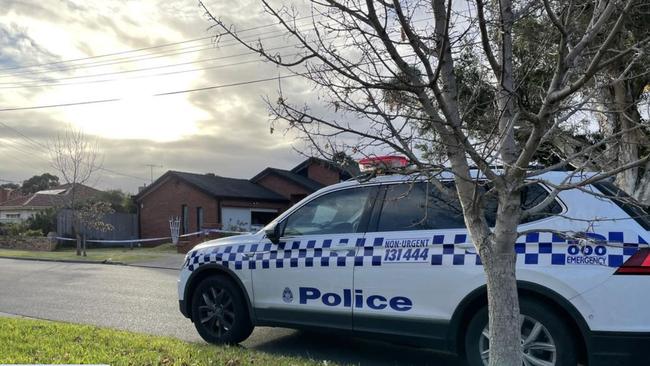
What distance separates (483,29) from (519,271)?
8.58 feet

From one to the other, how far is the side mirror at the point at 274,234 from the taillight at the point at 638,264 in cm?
307

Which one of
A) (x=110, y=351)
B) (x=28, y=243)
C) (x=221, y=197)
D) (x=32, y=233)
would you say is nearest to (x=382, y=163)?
(x=110, y=351)

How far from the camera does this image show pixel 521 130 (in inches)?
125

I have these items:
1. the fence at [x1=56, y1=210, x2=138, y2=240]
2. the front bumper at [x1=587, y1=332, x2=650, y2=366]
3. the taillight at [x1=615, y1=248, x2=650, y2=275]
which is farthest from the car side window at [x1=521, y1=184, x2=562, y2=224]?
the fence at [x1=56, y1=210, x2=138, y2=240]

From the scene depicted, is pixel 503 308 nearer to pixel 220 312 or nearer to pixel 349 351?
pixel 349 351

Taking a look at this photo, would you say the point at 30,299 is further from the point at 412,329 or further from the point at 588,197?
the point at 588,197

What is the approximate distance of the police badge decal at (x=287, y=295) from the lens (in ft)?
18.3

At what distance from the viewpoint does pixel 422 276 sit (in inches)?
190

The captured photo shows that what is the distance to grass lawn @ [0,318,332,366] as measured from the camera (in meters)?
4.75

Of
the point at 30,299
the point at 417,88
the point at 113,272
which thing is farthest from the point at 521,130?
the point at 113,272

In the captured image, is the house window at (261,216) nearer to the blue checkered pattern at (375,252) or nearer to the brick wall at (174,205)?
the brick wall at (174,205)

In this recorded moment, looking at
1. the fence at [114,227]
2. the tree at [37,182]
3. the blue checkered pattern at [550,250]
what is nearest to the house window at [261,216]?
the fence at [114,227]

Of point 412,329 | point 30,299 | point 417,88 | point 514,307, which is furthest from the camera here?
point 30,299

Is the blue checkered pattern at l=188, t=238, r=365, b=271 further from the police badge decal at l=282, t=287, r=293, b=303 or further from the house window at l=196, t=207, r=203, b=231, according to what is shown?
the house window at l=196, t=207, r=203, b=231
